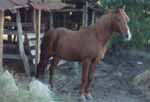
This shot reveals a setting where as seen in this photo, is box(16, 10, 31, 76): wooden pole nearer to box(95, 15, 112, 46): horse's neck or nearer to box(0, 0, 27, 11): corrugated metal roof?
box(0, 0, 27, 11): corrugated metal roof

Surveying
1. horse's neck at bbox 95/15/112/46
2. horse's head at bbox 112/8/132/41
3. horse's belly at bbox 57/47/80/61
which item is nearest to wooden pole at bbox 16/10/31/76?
horse's belly at bbox 57/47/80/61

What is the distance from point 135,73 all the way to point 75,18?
365 cm

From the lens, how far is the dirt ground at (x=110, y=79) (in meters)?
11.3

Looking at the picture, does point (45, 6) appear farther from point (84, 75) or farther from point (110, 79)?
point (110, 79)

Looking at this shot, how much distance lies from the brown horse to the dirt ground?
1.99 feet

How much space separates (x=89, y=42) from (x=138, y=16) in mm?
5629

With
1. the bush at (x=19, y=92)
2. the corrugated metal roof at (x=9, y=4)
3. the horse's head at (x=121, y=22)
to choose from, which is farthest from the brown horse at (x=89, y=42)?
the bush at (x=19, y=92)

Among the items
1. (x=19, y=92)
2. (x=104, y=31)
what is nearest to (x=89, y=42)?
(x=104, y=31)

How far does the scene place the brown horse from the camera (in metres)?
10.9

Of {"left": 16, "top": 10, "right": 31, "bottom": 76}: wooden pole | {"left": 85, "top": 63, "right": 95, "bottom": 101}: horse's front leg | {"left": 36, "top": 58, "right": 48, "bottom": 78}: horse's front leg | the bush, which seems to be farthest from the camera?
{"left": 16, "top": 10, "right": 31, "bottom": 76}: wooden pole

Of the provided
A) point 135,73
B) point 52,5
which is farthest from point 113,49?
point 52,5

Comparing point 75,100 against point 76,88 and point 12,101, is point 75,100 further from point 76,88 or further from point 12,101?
point 12,101

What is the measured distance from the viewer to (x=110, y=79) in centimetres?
1362

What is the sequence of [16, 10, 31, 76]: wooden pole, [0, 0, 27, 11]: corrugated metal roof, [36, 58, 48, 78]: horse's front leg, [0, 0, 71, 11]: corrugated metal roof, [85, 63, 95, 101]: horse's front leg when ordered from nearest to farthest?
[0, 0, 27, 11]: corrugated metal roof < [0, 0, 71, 11]: corrugated metal roof < [85, 63, 95, 101]: horse's front leg < [36, 58, 48, 78]: horse's front leg < [16, 10, 31, 76]: wooden pole
